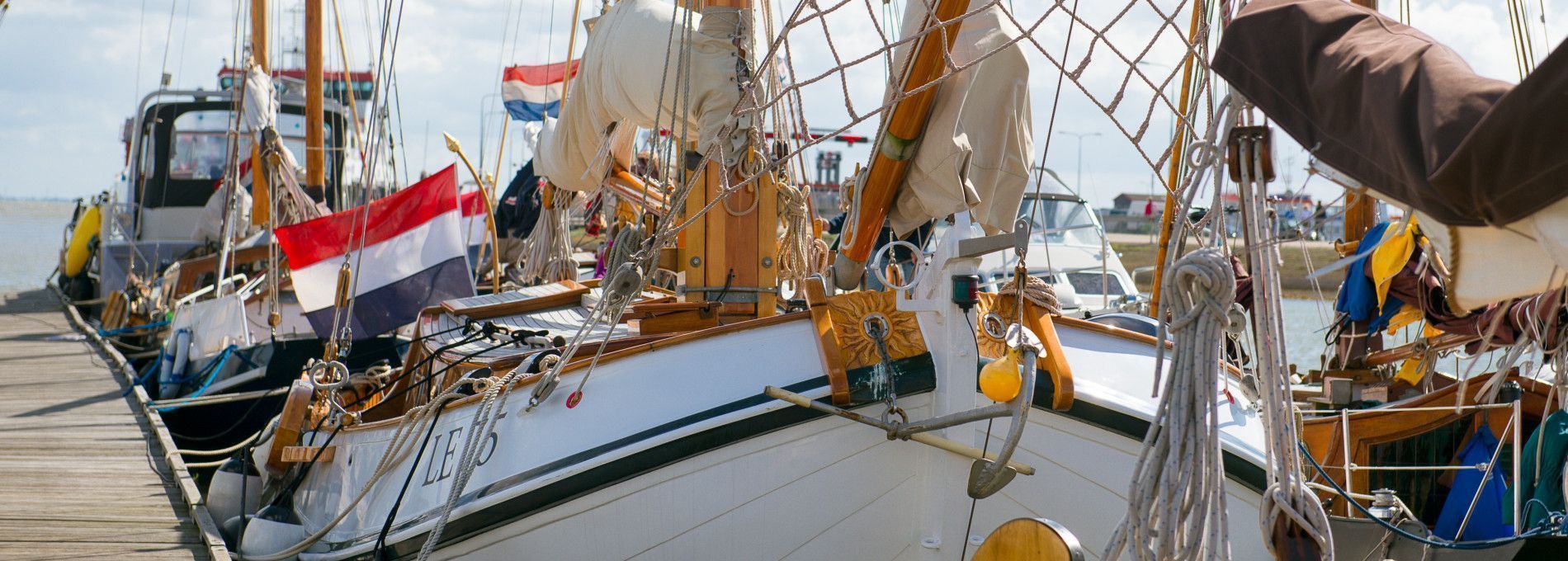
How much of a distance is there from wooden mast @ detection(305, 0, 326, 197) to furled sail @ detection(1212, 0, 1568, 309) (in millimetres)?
9962

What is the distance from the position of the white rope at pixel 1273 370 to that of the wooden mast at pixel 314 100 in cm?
991

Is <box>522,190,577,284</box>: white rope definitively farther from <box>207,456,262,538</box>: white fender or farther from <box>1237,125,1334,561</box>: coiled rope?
<box>1237,125,1334,561</box>: coiled rope

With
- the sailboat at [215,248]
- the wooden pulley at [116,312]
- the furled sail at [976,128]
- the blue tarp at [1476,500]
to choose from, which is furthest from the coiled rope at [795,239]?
the wooden pulley at [116,312]

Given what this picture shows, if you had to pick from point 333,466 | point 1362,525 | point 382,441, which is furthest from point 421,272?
point 1362,525

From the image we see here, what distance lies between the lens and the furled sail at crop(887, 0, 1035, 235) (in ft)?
15.4

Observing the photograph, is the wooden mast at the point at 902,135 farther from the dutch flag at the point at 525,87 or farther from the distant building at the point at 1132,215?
the distant building at the point at 1132,215

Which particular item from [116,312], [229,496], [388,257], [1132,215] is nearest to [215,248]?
[116,312]

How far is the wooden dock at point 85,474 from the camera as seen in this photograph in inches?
227

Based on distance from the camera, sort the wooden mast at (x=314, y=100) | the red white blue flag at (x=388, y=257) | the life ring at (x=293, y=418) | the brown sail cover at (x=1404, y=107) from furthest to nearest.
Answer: the wooden mast at (x=314, y=100), the red white blue flag at (x=388, y=257), the life ring at (x=293, y=418), the brown sail cover at (x=1404, y=107)

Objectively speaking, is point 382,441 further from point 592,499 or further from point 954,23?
point 954,23

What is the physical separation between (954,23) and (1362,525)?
105 inches

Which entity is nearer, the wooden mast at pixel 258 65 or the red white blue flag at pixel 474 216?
the wooden mast at pixel 258 65

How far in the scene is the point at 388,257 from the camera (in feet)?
27.7

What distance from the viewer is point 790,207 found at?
5777 mm
